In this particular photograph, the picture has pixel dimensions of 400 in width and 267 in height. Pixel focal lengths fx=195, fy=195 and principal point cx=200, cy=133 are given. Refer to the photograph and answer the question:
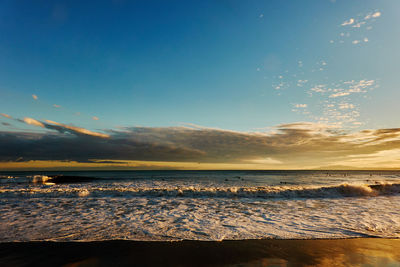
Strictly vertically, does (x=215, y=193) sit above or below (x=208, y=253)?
below

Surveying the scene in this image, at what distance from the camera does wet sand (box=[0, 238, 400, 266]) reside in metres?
5.33

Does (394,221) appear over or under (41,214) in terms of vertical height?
over

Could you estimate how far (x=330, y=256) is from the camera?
19.1 feet

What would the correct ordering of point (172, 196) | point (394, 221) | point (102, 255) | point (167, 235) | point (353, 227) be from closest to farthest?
point (102, 255)
point (167, 235)
point (353, 227)
point (394, 221)
point (172, 196)

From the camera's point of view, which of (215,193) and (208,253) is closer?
(208,253)

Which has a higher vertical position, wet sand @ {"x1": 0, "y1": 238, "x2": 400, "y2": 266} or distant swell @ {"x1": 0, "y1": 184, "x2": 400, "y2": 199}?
wet sand @ {"x1": 0, "y1": 238, "x2": 400, "y2": 266}

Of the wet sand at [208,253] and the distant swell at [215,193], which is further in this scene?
the distant swell at [215,193]

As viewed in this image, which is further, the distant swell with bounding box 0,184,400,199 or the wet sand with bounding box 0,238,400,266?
the distant swell with bounding box 0,184,400,199

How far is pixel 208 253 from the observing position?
234 inches

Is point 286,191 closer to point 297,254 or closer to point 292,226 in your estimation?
point 292,226


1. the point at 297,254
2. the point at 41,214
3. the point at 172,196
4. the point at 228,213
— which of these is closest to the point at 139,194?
the point at 172,196

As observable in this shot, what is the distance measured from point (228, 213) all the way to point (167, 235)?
5.24 meters

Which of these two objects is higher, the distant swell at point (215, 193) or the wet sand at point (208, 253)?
the wet sand at point (208, 253)

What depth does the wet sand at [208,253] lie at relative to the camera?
5.33m
